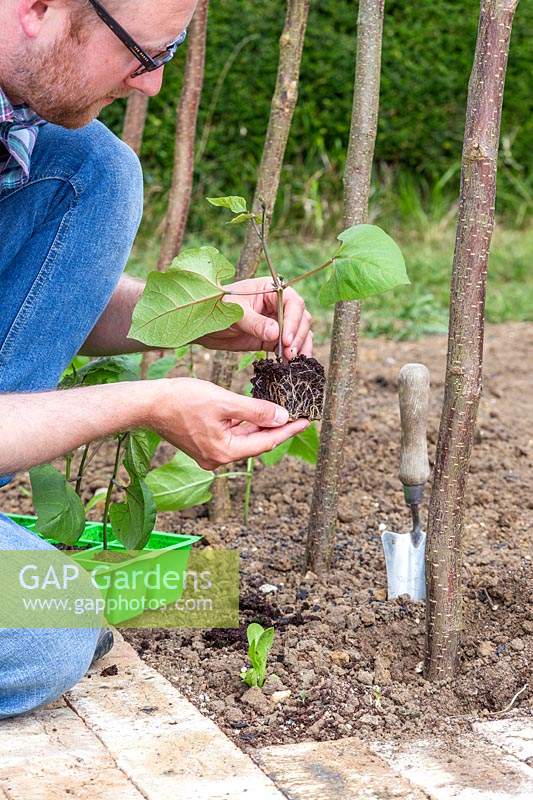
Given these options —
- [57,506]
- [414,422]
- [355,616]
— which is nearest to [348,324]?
[414,422]

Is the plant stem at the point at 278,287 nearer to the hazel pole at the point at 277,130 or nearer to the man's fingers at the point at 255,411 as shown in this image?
the man's fingers at the point at 255,411

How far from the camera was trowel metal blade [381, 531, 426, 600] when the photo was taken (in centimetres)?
213

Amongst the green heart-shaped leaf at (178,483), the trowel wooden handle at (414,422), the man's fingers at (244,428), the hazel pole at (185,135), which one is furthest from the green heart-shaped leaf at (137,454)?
the hazel pole at (185,135)

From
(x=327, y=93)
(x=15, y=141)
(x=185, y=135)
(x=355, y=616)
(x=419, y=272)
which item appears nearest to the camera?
(x=15, y=141)

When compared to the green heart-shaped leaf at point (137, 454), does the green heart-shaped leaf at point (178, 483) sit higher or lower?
lower

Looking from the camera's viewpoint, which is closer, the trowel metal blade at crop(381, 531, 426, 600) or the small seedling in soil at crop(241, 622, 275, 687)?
the small seedling in soil at crop(241, 622, 275, 687)

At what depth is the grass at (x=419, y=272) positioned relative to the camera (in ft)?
15.0

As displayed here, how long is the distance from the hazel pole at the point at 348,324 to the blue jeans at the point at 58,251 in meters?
0.46

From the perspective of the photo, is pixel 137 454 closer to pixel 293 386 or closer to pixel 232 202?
pixel 293 386

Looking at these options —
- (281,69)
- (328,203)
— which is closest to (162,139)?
(328,203)

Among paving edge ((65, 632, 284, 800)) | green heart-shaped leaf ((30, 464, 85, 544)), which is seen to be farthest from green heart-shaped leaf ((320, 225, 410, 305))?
paving edge ((65, 632, 284, 800))

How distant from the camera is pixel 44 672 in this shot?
1.70 meters

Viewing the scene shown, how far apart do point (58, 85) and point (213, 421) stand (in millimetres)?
602

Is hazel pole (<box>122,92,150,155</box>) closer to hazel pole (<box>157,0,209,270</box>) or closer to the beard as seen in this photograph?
hazel pole (<box>157,0,209,270</box>)
